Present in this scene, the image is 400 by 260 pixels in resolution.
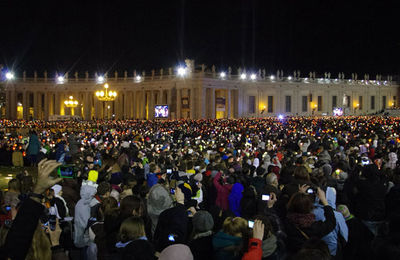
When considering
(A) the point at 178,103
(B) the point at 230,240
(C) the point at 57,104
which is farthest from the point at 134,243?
(C) the point at 57,104

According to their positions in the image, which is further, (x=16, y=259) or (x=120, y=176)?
(x=120, y=176)

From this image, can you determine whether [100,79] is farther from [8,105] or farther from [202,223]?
[202,223]

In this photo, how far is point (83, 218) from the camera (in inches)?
279

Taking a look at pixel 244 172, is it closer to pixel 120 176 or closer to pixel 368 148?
pixel 120 176

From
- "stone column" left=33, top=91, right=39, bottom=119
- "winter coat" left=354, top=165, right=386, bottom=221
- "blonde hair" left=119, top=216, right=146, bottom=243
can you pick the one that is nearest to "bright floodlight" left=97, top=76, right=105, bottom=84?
"stone column" left=33, top=91, right=39, bottom=119

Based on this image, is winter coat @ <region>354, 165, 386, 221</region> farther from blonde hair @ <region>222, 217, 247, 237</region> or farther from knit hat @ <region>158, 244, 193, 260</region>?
knit hat @ <region>158, 244, 193, 260</region>

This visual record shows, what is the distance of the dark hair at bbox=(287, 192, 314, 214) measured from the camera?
214 inches

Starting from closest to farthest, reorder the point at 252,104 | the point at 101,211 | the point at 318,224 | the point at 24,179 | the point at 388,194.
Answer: the point at 318,224
the point at 101,211
the point at 24,179
the point at 388,194
the point at 252,104

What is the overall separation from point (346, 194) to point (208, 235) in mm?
4216

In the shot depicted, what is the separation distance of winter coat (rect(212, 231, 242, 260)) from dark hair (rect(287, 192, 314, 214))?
3.23 ft

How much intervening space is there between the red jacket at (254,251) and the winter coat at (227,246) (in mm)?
407

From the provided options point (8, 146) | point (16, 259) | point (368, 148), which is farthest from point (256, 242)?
point (8, 146)

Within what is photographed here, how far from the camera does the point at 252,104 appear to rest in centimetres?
7975

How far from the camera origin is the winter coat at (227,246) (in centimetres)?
489
